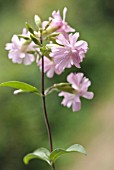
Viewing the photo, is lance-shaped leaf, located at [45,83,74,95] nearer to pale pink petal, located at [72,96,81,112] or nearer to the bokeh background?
pale pink petal, located at [72,96,81,112]

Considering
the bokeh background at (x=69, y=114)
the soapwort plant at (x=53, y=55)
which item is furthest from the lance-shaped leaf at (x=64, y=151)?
the bokeh background at (x=69, y=114)

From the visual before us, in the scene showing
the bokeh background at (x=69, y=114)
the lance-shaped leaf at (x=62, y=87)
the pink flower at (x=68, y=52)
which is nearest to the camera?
the pink flower at (x=68, y=52)

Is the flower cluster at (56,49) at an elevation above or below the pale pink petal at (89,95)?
above

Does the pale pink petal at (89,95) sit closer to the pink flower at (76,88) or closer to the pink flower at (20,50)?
the pink flower at (76,88)

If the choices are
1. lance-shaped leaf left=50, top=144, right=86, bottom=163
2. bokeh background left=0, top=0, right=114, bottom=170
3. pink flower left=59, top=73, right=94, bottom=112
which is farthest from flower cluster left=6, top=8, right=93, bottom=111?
bokeh background left=0, top=0, right=114, bottom=170

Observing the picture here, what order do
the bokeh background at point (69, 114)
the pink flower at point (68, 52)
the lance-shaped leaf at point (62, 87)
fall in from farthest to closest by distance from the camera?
the bokeh background at point (69, 114) < the lance-shaped leaf at point (62, 87) < the pink flower at point (68, 52)

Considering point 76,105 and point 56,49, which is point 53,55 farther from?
point 76,105

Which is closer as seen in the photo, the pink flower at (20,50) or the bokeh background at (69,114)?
the pink flower at (20,50)
